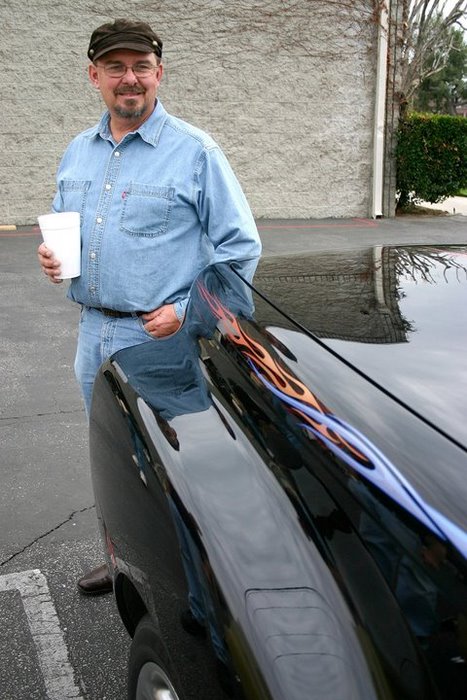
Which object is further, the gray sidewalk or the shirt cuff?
the gray sidewalk

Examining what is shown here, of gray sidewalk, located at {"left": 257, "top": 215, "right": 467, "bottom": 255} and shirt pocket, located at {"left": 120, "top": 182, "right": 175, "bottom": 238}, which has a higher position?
shirt pocket, located at {"left": 120, "top": 182, "right": 175, "bottom": 238}

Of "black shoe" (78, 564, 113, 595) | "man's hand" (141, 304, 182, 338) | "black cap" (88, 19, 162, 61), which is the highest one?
"black cap" (88, 19, 162, 61)

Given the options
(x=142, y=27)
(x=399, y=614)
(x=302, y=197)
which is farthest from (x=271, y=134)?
(x=399, y=614)

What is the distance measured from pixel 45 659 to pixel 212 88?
1133 centimetres

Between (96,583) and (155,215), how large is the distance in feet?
4.46

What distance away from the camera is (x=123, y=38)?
95.1 inches

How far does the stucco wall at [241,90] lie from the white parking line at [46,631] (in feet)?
33.3

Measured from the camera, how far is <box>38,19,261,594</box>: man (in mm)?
2438

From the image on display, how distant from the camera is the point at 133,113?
2.44 m

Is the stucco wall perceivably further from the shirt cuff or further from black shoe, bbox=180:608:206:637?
black shoe, bbox=180:608:206:637

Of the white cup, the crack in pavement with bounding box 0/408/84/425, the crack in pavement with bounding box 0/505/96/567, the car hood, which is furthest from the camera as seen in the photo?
the crack in pavement with bounding box 0/408/84/425

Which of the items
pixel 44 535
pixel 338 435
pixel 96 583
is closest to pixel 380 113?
pixel 44 535

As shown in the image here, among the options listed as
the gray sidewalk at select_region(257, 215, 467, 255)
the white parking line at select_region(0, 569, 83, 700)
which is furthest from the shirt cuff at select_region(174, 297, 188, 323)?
the gray sidewalk at select_region(257, 215, 467, 255)

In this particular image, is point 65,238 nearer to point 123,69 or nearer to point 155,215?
point 155,215
